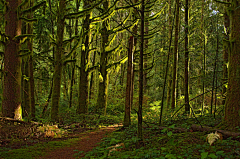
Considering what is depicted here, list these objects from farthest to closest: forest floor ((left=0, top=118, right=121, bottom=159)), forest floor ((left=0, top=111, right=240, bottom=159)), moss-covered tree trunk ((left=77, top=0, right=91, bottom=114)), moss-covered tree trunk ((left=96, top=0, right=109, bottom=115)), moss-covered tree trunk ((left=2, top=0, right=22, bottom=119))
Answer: moss-covered tree trunk ((left=96, top=0, right=109, bottom=115)), moss-covered tree trunk ((left=77, top=0, right=91, bottom=114)), moss-covered tree trunk ((left=2, top=0, right=22, bottom=119)), forest floor ((left=0, top=118, right=121, bottom=159)), forest floor ((left=0, top=111, right=240, bottom=159))

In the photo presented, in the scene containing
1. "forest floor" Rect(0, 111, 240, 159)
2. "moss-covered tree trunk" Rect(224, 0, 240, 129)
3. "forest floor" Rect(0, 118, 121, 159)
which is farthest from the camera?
"forest floor" Rect(0, 118, 121, 159)

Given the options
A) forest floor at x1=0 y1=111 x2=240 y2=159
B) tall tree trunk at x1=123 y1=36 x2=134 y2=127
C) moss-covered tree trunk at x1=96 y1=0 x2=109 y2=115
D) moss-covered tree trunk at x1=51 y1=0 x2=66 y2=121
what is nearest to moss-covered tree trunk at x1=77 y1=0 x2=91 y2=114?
moss-covered tree trunk at x1=96 y1=0 x2=109 y2=115

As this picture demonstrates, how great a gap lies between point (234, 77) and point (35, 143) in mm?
7256

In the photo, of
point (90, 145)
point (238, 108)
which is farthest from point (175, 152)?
point (90, 145)

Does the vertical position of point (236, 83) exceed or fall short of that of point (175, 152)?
it exceeds it

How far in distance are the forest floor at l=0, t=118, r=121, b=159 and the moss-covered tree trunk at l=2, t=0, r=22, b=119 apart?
2.29 feet

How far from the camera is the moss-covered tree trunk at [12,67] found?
8.27m

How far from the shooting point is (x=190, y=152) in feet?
13.9

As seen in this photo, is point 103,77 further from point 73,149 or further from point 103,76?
point 73,149

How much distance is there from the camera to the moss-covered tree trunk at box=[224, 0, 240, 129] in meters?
5.40

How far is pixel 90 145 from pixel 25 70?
23.8 ft

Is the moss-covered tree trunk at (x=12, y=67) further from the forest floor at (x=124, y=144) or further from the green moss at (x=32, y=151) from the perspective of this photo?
the green moss at (x=32, y=151)

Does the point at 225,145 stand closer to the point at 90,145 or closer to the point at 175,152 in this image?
the point at 175,152

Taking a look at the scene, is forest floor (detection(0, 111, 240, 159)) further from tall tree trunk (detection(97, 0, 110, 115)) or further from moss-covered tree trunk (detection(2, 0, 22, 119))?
tall tree trunk (detection(97, 0, 110, 115))
